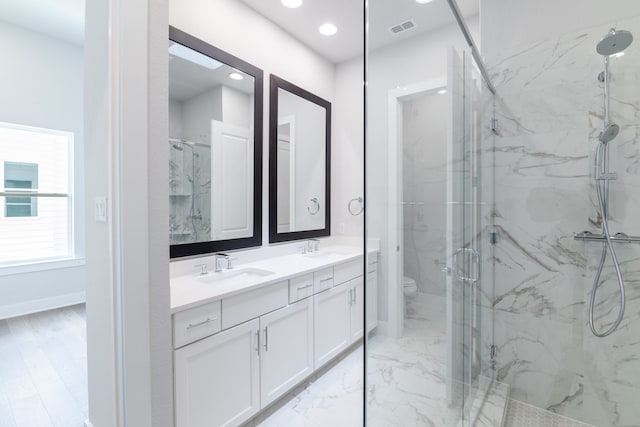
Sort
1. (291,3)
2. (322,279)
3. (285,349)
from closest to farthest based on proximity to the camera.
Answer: (285,349) < (322,279) < (291,3)

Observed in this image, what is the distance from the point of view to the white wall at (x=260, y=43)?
6.73 ft

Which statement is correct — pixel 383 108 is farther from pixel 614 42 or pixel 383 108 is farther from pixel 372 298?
pixel 614 42

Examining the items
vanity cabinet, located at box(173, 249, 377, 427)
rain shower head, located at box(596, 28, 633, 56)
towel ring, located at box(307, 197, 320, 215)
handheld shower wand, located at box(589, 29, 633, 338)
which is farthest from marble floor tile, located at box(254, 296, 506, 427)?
towel ring, located at box(307, 197, 320, 215)

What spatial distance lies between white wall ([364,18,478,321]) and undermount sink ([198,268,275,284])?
1.06m

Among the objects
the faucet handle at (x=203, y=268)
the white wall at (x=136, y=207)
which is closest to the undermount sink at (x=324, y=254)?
the faucet handle at (x=203, y=268)

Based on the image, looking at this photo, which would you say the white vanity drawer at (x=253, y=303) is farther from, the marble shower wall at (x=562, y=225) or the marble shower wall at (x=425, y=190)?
the marble shower wall at (x=562, y=225)

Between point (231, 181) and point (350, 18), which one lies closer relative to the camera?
point (231, 181)

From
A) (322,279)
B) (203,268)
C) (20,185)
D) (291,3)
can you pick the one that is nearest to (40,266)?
(20,185)

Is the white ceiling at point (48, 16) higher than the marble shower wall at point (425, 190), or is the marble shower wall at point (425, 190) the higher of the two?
the white ceiling at point (48, 16)

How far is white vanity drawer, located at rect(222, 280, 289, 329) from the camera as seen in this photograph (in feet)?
5.27

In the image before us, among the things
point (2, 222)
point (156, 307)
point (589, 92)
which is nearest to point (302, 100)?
point (589, 92)

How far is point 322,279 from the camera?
7.48ft

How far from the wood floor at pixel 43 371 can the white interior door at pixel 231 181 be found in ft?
4.47

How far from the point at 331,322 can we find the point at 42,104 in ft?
12.8
